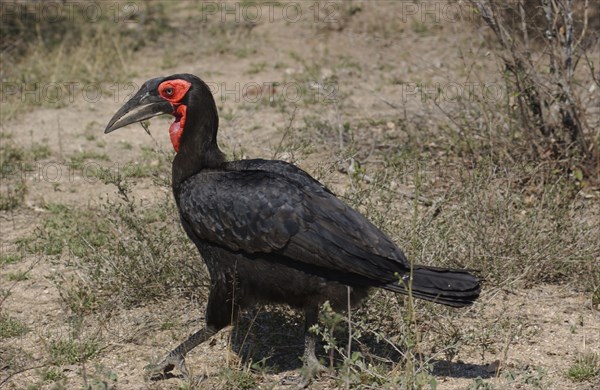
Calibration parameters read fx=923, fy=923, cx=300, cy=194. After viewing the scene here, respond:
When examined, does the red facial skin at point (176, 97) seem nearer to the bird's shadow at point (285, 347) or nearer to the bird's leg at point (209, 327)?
the bird's leg at point (209, 327)

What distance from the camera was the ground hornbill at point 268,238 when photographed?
3.96 meters

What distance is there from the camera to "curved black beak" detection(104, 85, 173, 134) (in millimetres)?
4379

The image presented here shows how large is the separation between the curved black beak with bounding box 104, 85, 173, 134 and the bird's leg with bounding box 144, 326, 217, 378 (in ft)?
3.44

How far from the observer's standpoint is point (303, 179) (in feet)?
14.0

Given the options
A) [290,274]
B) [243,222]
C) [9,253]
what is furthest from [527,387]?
[9,253]

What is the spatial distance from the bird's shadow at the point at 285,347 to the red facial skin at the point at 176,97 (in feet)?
3.05

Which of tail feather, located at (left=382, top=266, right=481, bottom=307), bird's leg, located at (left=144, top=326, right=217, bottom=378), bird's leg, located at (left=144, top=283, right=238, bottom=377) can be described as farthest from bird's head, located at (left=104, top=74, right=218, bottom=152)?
tail feather, located at (left=382, top=266, right=481, bottom=307)

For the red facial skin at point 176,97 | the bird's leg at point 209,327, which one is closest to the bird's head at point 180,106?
the red facial skin at point 176,97

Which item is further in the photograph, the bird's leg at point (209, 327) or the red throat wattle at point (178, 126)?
the red throat wattle at point (178, 126)

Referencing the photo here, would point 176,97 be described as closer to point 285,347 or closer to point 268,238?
point 268,238

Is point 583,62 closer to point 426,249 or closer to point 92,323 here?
point 426,249

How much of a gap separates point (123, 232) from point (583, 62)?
4.72 metres

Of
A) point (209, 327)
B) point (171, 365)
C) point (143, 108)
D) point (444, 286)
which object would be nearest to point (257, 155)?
point (143, 108)

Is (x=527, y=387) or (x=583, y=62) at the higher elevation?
(x=583, y=62)
